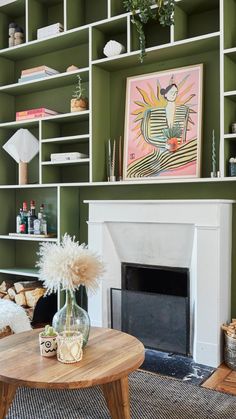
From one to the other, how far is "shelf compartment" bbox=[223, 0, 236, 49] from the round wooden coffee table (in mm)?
2033


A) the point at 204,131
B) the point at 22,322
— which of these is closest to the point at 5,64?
the point at 204,131

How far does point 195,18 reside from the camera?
3.12 metres

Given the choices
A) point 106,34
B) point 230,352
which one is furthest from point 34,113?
point 230,352

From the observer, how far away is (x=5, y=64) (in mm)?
4023

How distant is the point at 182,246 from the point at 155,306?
0.49 metres

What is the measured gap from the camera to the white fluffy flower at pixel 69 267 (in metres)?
1.84

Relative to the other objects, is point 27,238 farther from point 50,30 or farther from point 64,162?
point 50,30

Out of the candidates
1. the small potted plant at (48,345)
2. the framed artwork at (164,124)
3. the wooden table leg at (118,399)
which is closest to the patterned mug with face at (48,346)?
the small potted plant at (48,345)

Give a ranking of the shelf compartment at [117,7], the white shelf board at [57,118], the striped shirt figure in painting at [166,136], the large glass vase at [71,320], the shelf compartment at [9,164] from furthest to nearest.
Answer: the shelf compartment at [9,164] → the white shelf board at [57,118] → the shelf compartment at [117,7] → the striped shirt figure in painting at [166,136] → the large glass vase at [71,320]

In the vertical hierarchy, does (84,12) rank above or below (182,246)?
above

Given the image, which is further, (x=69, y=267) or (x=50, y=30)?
(x=50, y=30)

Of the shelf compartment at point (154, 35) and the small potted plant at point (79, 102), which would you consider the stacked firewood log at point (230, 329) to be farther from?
the shelf compartment at point (154, 35)

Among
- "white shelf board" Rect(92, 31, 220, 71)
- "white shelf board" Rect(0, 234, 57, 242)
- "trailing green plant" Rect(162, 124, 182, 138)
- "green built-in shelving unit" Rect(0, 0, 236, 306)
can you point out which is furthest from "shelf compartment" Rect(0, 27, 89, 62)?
"white shelf board" Rect(0, 234, 57, 242)

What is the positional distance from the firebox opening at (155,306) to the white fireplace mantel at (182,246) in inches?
2.3
